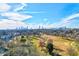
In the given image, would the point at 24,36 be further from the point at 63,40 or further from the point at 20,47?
the point at 63,40

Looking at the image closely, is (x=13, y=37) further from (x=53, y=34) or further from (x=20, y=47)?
(x=53, y=34)

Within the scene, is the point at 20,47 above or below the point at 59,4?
below

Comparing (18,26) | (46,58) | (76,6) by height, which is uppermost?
(76,6)

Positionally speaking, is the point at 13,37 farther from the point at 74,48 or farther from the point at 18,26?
the point at 74,48

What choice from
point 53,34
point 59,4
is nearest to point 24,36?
point 53,34

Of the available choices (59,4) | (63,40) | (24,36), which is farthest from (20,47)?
(59,4)

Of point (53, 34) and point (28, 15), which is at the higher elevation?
point (28, 15)

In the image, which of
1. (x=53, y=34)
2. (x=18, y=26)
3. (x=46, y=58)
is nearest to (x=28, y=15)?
(x=18, y=26)
